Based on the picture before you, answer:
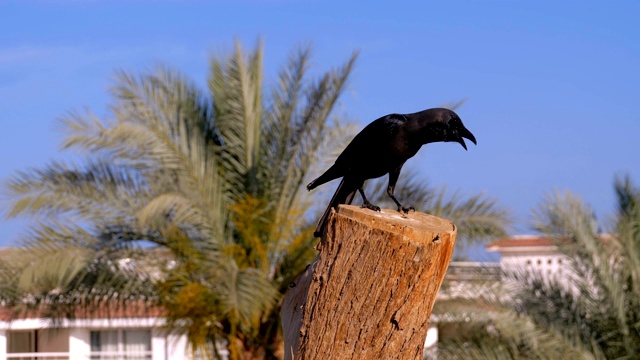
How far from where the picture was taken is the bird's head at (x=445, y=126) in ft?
14.9

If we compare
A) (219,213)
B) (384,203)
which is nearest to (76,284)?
(219,213)

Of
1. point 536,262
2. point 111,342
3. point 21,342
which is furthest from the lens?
point 21,342

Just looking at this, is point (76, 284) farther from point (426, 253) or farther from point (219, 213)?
point (426, 253)

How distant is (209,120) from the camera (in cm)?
1315

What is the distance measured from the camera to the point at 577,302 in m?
11.9

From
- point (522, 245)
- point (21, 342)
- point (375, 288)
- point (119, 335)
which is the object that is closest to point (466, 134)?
point (375, 288)

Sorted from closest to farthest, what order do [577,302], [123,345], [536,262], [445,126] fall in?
[445,126], [577,302], [536,262], [123,345]

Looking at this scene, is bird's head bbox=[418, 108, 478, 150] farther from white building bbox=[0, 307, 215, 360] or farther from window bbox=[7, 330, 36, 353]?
window bbox=[7, 330, 36, 353]

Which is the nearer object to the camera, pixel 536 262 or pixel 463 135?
pixel 463 135

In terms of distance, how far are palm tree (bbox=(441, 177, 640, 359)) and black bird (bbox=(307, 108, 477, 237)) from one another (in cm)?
654

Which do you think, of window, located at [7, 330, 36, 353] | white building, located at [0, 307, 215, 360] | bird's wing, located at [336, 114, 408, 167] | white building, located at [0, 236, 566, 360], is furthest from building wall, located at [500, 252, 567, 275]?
window, located at [7, 330, 36, 353]

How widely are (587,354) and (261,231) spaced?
3.83 m

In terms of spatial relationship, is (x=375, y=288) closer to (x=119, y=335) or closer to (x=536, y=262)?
(x=536, y=262)

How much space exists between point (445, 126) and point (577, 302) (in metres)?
7.80
